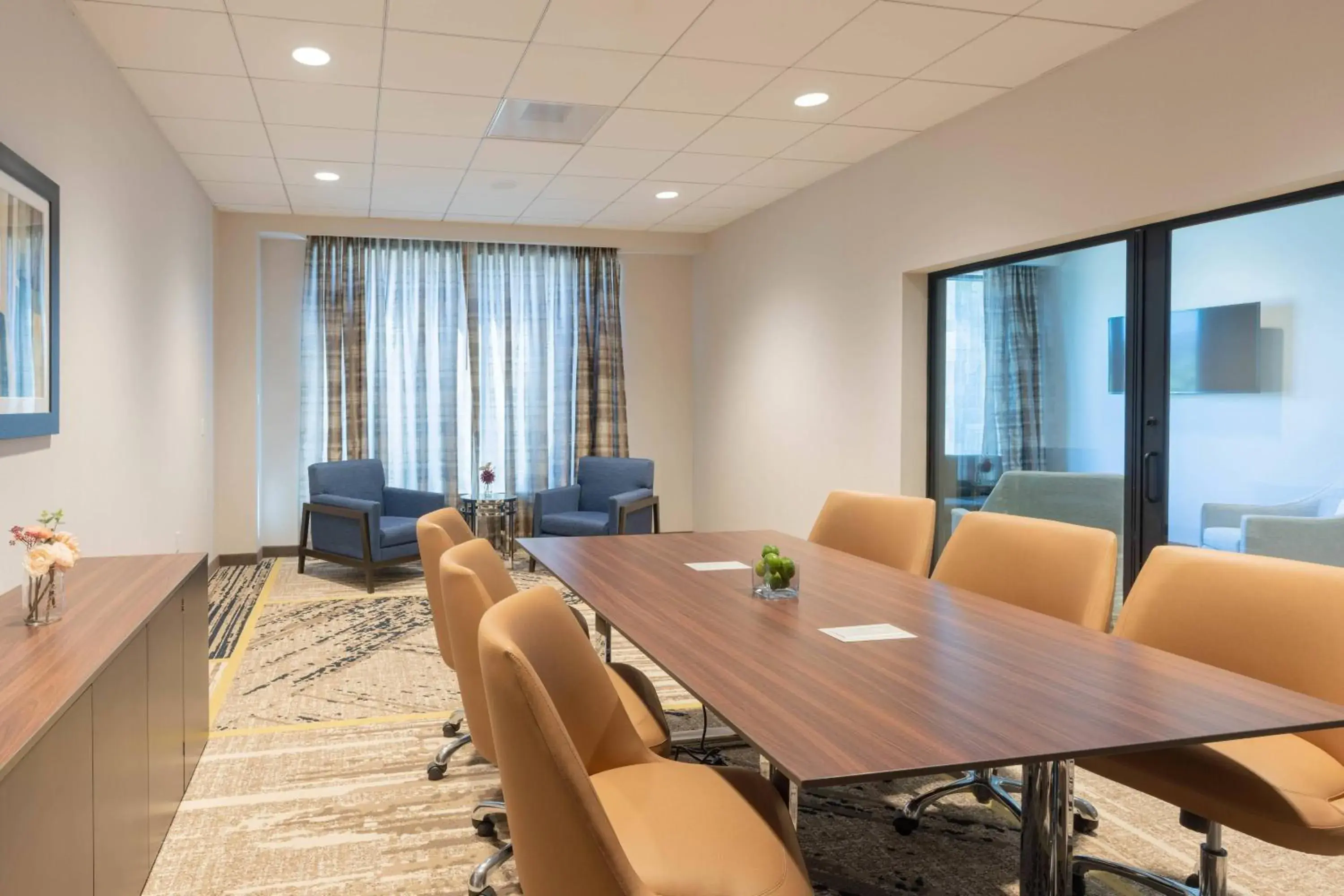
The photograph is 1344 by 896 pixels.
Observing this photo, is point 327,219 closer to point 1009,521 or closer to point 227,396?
point 227,396

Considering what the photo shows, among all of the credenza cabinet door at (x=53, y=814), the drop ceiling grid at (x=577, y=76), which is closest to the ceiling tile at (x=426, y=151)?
the drop ceiling grid at (x=577, y=76)

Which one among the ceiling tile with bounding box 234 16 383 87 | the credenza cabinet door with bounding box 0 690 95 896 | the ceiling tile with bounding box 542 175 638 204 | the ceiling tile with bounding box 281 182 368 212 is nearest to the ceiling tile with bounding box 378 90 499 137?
the ceiling tile with bounding box 234 16 383 87

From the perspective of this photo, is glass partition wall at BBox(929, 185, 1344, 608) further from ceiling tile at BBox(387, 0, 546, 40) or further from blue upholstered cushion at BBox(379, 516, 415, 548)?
blue upholstered cushion at BBox(379, 516, 415, 548)

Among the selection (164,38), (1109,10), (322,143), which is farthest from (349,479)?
(1109,10)

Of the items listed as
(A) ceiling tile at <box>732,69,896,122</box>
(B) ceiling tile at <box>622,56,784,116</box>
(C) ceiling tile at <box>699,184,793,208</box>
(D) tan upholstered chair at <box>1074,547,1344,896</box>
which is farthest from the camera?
(C) ceiling tile at <box>699,184,793,208</box>

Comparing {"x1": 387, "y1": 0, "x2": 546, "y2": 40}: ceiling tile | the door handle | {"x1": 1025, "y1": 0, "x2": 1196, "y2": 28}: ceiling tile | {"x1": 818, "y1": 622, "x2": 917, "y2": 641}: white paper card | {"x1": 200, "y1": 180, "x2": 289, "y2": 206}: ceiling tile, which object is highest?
{"x1": 200, "y1": 180, "x2": 289, "y2": 206}: ceiling tile

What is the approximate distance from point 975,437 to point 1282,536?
187cm

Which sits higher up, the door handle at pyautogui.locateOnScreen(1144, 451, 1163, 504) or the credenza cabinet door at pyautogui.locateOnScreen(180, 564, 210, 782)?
the door handle at pyautogui.locateOnScreen(1144, 451, 1163, 504)

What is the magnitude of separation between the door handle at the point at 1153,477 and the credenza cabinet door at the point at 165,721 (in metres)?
3.73

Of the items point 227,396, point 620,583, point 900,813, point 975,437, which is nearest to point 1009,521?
point 900,813

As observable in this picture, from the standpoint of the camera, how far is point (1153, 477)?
392 cm

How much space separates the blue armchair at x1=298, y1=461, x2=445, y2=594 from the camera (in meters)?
6.25

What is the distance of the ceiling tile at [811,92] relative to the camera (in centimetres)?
425

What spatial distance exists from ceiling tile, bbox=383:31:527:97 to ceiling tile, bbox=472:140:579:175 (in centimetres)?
83
